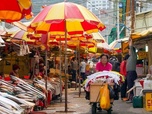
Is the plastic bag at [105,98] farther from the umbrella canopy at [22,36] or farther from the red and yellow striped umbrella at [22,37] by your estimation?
the umbrella canopy at [22,36]

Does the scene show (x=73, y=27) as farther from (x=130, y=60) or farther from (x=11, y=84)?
(x=11, y=84)

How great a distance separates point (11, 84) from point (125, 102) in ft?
19.7

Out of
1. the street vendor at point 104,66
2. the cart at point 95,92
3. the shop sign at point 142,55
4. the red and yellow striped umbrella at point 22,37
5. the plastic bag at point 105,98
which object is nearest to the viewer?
the plastic bag at point 105,98

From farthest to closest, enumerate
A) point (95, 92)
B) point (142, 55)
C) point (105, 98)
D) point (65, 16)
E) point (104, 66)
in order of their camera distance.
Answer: point (142, 55) → point (104, 66) → point (95, 92) → point (65, 16) → point (105, 98)

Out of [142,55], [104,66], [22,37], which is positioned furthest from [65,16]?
[142,55]

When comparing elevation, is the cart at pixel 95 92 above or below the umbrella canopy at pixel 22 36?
below

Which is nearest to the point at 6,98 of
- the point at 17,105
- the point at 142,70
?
the point at 17,105

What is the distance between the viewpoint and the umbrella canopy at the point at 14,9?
6363 millimetres

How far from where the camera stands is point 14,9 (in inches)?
259

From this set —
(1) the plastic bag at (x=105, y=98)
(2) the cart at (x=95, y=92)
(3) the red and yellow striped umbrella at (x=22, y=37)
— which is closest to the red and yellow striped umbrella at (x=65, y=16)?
(2) the cart at (x=95, y=92)

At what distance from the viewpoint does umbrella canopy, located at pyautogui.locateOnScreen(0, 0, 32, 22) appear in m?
6.36

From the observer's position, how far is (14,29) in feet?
49.8

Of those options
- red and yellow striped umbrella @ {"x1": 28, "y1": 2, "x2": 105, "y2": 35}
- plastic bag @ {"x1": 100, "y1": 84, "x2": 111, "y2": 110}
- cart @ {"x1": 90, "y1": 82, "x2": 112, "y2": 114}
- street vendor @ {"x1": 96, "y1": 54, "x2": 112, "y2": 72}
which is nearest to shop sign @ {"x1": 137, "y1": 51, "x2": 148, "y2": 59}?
street vendor @ {"x1": 96, "y1": 54, "x2": 112, "y2": 72}

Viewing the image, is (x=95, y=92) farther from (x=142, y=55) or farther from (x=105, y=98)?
(x=142, y=55)
